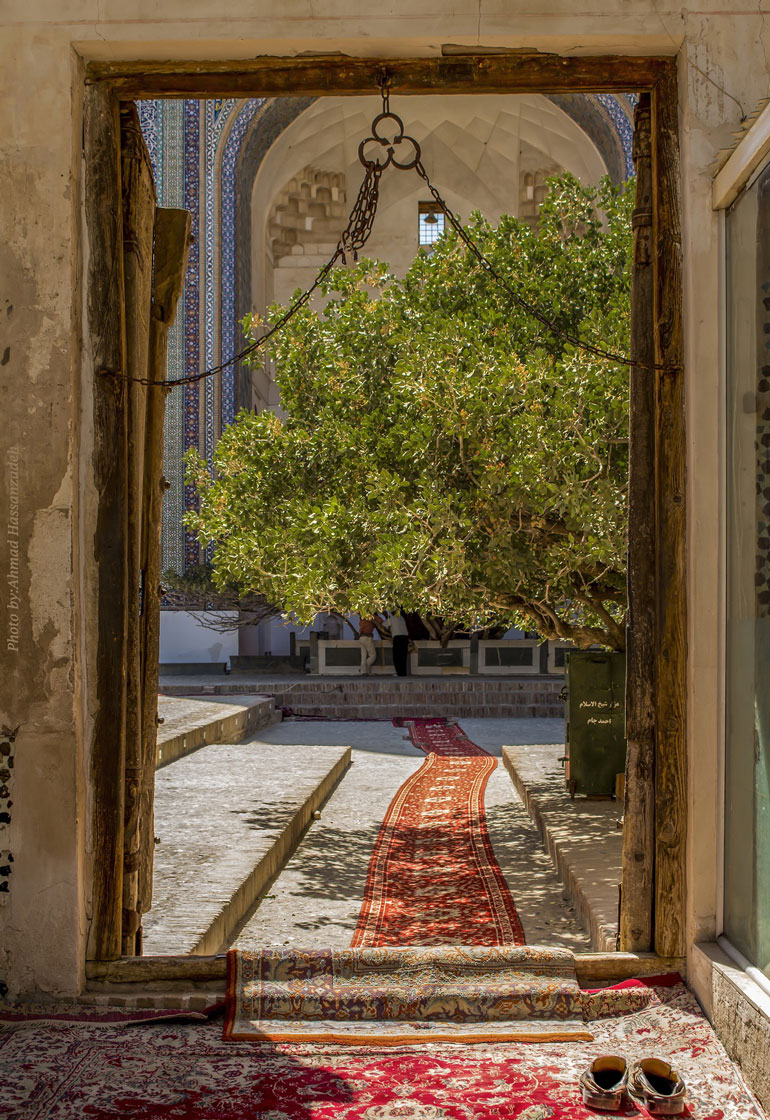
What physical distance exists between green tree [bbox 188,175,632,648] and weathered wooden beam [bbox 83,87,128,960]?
8.93 feet

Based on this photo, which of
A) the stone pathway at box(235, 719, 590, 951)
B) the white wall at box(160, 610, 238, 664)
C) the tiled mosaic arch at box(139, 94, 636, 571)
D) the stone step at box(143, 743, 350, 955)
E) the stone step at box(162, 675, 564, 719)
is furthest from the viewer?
the white wall at box(160, 610, 238, 664)

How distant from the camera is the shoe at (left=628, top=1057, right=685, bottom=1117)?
248cm

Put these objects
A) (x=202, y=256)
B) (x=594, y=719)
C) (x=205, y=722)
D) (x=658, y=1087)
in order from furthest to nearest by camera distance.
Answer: (x=202, y=256)
(x=205, y=722)
(x=594, y=719)
(x=658, y=1087)

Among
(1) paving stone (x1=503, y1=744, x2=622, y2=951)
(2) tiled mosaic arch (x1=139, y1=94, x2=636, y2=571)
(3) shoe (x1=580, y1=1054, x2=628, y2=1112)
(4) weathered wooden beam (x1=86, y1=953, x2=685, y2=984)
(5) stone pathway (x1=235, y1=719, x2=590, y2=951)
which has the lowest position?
(5) stone pathway (x1=235, y1=719, x2=590, y2=951)

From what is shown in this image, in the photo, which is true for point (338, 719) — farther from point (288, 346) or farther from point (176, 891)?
point (176, 891)

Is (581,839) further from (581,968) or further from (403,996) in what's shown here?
(403,996)

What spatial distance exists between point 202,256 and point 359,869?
12.9m

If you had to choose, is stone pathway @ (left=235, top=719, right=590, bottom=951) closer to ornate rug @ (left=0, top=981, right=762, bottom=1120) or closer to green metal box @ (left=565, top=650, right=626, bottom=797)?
green metal box @ (left=565, top=650, right=626, bottom=797)

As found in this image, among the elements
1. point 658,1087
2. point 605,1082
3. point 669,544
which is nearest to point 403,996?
point 605,1082

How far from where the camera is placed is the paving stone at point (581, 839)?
455 centimetres

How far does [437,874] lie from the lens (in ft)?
19.9

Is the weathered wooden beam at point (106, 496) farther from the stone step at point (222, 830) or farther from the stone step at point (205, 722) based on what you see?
the stone step at point (205, 722)

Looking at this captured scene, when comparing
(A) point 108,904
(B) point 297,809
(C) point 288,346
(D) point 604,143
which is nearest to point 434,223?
(D) point 604,143

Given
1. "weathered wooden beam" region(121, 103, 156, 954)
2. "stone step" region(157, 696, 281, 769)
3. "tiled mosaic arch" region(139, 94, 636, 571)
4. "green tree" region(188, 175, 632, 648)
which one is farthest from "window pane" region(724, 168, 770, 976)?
"tiled mosaic arch" region(139, 94, 636, 571)
